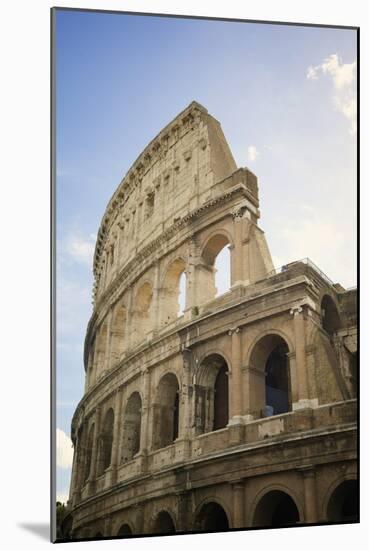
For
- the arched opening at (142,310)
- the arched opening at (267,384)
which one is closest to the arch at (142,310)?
the arched opening at (142,310)

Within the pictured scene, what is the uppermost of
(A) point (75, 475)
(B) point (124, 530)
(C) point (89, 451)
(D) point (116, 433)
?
(D) point (116, 433)

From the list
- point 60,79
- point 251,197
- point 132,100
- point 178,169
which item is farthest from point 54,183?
point 178,169

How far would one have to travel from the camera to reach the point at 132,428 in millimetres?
15945

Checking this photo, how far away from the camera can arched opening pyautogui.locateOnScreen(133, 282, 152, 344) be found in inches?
687

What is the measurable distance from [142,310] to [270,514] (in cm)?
635

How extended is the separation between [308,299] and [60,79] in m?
5.72

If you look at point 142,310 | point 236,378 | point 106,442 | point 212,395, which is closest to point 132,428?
point 106,442

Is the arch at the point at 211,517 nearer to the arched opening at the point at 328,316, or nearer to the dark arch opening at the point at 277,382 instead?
the dark arch opening at the point at 277,382

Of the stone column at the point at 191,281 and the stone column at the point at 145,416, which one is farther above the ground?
the stone column at the point at 191,281

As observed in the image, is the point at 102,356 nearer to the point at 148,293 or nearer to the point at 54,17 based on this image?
the point at 148,293

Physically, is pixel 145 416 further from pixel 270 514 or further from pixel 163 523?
pixel 270 514

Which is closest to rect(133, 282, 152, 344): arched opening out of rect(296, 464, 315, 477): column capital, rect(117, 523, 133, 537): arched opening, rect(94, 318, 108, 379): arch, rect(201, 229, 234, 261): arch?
rect(94, 318, 108, 379): arch

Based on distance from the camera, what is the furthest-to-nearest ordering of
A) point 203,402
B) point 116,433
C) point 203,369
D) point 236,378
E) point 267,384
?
point 116,433, point 203,369, point 267,384, point 203,402, point 236,378

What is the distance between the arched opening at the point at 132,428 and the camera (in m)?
15.6
